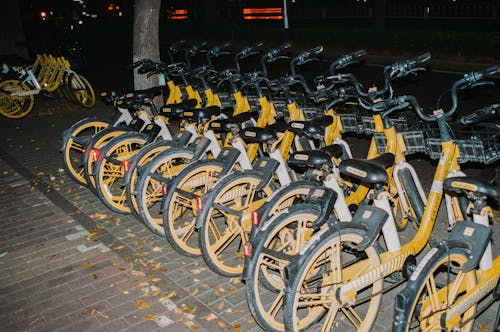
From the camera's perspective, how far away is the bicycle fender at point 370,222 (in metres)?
3.28

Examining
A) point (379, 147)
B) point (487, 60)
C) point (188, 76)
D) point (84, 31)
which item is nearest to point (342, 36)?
point (487, 60)

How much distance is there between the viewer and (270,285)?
13.1ft

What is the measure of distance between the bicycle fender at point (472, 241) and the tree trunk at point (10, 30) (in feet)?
53.2

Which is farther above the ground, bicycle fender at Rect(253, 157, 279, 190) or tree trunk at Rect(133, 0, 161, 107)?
tree trunk at Rect(133, 0, 161, 107)

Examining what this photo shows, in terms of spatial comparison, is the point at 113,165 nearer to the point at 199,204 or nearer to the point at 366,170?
the point at 199,204

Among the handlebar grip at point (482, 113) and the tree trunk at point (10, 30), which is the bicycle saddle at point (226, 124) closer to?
the handlebar grip at point (482, 113)

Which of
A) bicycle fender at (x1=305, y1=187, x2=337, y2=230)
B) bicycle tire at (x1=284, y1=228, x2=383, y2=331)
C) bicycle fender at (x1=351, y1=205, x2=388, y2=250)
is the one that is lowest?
bicycle tire at (x1=284, y1=228, x2=383, y2=331)

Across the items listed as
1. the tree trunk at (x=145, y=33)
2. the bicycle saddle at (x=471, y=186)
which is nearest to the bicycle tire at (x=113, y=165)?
the tree trunk at (x=145, y=33)

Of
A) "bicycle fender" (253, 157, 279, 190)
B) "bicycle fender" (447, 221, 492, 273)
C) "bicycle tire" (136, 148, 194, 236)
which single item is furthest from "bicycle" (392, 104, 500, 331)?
"bicycle tire" (136, 148, 194, 236)

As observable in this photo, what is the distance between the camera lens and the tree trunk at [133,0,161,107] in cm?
875

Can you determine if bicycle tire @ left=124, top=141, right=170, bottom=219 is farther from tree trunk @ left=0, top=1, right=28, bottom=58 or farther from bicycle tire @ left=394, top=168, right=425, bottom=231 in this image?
tree trunk @ left=0, top=1, right=28, bottom=58

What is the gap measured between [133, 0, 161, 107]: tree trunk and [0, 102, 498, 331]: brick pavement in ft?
9.43

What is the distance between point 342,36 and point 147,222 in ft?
49.1

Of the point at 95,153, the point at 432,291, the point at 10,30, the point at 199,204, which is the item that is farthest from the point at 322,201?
the point at 10,30
